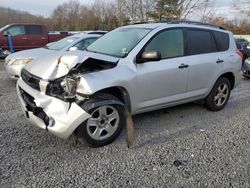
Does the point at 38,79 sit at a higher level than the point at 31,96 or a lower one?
higher

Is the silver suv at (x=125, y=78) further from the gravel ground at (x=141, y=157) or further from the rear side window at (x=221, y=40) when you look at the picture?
the gravel ground at (x=141, y=157)

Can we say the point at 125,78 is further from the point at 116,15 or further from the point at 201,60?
the point at 116,15

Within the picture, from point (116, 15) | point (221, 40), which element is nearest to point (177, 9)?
point (116, 15)

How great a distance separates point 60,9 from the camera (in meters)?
39.1

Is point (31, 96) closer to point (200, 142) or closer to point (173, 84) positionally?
point (173, 84)

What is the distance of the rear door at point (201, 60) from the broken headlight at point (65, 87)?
2.05 metres

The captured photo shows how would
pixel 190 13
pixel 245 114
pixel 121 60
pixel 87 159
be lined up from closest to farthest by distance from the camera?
pixel 87 159
pixel 121 60
pixel 245 114
pixel 190 13

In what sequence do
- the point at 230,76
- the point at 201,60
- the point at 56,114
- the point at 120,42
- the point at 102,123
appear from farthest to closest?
the point at 230,76
the point at 201,60
the point at 120,42
the point at 102,123
the point at 56,114

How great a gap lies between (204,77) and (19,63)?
443 centimetres

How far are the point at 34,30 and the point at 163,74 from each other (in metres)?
10.1

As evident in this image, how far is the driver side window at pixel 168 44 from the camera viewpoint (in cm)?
365

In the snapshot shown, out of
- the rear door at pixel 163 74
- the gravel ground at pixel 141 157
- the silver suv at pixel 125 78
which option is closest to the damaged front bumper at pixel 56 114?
the silver suv at pixel 125 78

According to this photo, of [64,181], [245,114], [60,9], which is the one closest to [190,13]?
[245,114]

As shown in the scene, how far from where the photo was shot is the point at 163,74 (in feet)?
11.9
